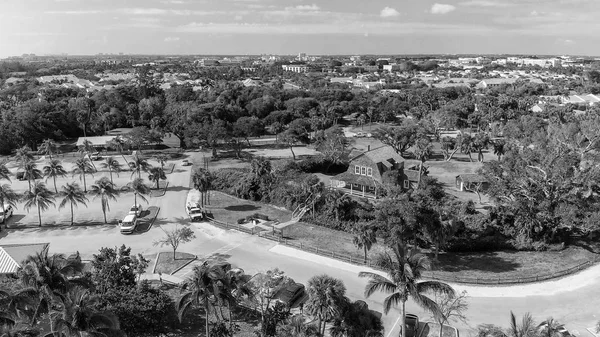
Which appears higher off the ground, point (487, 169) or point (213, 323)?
point (487, 169)

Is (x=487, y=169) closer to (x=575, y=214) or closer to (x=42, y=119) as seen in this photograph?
(x=575, y=214)

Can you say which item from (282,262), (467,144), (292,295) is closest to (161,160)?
(282,262)

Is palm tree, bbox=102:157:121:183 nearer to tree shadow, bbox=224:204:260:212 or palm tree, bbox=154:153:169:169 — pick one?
palm tree, bbox=154:153:169:169

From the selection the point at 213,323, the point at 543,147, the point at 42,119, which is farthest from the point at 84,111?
the point at 543,147

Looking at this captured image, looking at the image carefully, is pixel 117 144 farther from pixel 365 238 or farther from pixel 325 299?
pixel 325 299

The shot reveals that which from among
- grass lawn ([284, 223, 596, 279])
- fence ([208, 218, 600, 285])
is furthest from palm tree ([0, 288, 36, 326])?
grass lawn ([284, 223, 596, 279])

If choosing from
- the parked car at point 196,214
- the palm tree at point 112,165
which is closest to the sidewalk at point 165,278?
the parked car at point 196,214

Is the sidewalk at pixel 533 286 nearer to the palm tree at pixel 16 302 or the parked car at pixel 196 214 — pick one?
the parked car at pixel 196 214
